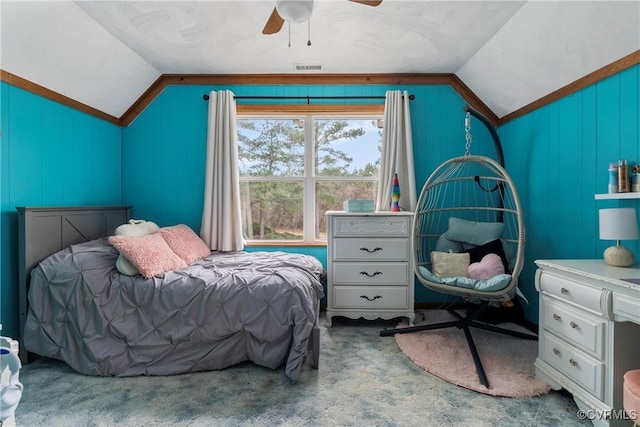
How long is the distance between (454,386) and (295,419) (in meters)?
0.98

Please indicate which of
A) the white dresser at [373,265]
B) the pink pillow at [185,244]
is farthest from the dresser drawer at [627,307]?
the pink pillow at [185,244]

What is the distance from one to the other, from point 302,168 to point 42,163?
2188 mm

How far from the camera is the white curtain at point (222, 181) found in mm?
3066

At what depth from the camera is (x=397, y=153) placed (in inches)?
121

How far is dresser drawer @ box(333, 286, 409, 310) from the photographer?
2.71 m

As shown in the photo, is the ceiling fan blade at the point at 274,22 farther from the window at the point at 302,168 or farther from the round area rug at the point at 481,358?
the round area rug at the point at 481,358

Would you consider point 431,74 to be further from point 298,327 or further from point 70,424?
point 70,424

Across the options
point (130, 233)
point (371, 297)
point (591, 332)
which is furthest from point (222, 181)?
point (591, 332)

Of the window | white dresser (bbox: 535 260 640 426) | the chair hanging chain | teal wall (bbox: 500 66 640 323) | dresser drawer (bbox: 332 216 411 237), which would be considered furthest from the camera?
the window

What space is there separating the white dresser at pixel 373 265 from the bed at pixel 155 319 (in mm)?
729

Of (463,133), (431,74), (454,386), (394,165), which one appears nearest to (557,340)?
(454,386)

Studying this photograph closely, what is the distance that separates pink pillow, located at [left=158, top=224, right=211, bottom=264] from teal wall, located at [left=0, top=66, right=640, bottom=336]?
55 cm

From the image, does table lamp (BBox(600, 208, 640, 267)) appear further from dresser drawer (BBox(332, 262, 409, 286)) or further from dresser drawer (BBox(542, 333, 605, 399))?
dresser drawer (BBox(332, 262, 409, 286))

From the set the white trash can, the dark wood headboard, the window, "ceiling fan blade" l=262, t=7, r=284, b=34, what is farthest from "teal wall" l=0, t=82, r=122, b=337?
"ceiling fan blade" l=262, t=7, r=284, b=34
